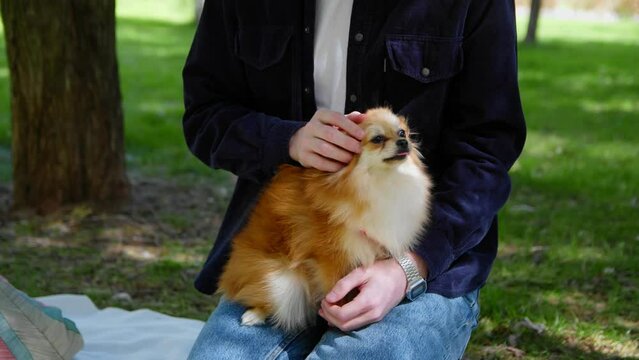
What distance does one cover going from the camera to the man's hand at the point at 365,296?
196 cm

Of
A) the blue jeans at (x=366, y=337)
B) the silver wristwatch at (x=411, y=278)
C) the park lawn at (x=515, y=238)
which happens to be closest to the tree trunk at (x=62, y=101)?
the park lawn at (x=515, y=238)

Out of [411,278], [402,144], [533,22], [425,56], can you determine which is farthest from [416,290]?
[533,22]

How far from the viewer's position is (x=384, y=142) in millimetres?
1916

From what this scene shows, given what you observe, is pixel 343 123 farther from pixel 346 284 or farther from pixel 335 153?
pixel 346 284

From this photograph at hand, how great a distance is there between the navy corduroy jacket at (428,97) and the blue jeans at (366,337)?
0.07 metres

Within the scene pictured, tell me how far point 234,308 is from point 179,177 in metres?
4.10

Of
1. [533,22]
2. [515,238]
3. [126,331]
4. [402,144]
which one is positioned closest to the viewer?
[402,144]

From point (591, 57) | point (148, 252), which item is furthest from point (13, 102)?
point (591, 57)

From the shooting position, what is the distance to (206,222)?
5254 mm

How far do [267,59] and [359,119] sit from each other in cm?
43

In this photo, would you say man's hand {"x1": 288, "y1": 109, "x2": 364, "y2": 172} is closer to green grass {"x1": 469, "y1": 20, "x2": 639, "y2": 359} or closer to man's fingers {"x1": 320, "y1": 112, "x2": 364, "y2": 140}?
man's fingers {"x1": 320, "y1": 112, "x2": 364, "y2": 140}

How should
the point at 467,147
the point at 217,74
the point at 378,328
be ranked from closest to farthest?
1. the point at 378,328
2. the point at 467,147
3. the point at 217,74

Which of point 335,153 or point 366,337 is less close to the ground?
point 335,153

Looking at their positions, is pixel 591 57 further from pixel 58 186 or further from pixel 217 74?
pixel 217 74
